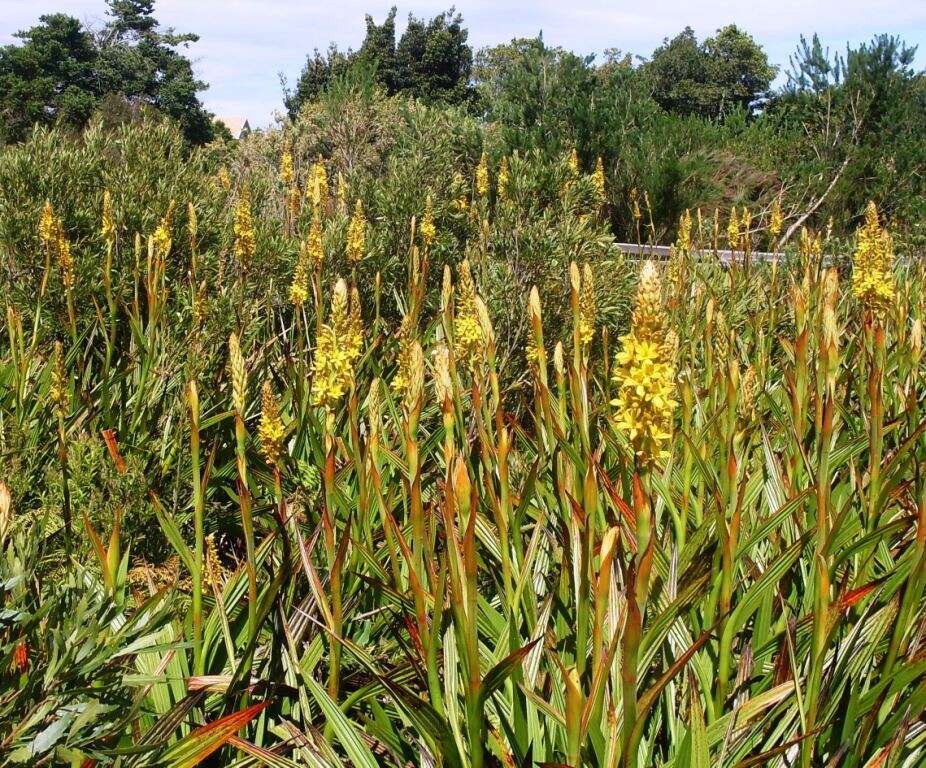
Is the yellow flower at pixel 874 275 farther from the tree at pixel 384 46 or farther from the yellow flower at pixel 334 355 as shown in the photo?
the tree at pixel 384 46

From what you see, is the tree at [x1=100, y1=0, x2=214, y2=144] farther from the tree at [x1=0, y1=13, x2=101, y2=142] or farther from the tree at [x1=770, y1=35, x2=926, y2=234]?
the tree at [x1=770, y1=35, x2=926, y2=234]

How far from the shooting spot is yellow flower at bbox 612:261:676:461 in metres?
1.56

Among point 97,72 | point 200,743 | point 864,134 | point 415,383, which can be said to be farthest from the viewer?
point 97,72

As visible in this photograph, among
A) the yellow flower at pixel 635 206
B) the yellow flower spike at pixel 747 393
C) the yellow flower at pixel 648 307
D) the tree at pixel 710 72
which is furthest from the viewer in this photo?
the tree at pixel 710 72

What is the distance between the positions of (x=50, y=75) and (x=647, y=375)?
51026 millimetres

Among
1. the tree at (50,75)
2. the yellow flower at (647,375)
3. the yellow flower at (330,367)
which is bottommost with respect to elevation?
the yellow flower at (330,367)

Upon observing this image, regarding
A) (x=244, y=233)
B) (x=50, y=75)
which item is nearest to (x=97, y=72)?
(x=50, y=75)

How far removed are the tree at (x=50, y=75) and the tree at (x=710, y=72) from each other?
41.9m

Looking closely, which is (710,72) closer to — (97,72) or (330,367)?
(97,72)

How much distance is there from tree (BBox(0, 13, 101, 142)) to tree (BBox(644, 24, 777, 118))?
4191cm

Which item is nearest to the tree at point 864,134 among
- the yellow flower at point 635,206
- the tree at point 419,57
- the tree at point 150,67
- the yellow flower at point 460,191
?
the yellow flower at point 635,206

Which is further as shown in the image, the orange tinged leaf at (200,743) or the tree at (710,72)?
the tree at (710,72)

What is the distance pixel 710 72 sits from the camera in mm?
70562

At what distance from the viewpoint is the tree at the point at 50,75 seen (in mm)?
39875
